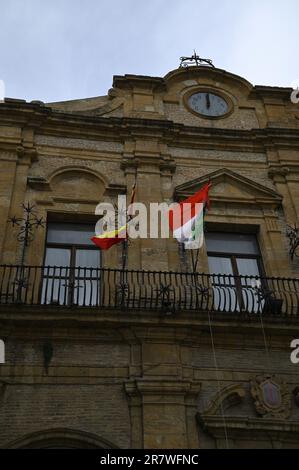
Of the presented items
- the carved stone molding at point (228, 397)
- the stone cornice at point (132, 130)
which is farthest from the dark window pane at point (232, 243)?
the carved stone molding at point (228, 397)

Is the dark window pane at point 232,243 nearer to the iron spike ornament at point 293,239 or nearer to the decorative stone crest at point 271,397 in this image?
the iron spike ornament at point 293,239

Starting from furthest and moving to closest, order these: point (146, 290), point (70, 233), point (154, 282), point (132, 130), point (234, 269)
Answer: point (132, 130)
point (70, 233)
point (234, 269)
point (154, 282)
point (146, 290)

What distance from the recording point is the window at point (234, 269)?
1035cm

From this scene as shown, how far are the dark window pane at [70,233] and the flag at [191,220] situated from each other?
1698 mm

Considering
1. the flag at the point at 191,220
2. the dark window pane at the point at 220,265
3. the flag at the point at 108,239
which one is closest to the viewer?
the flag at the point at 108,239

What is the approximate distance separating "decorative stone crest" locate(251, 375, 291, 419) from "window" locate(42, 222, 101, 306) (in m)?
3.06

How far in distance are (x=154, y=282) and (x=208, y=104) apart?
6437mm

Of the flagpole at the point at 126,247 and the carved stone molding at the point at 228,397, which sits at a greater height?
the flagpole at the point at 126,247

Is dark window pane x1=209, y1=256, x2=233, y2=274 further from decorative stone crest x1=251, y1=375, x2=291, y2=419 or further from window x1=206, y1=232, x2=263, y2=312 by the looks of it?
decorative stone crest x1=251, y1=375, x2=291, y2=419

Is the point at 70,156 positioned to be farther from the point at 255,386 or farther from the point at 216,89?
the point at 255,386

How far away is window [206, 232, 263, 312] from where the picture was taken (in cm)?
1035

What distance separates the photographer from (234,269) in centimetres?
1138

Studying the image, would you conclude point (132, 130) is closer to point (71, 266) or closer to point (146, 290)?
point (71, 266)

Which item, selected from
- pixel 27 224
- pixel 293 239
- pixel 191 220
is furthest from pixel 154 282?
pixel 293 239
